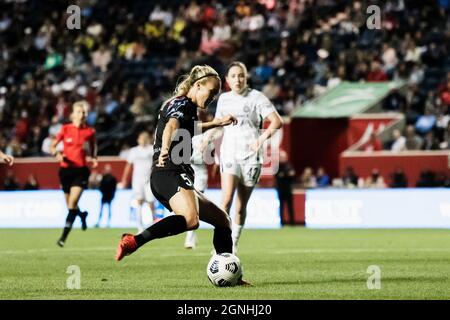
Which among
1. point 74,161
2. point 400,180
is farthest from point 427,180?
point 74,161

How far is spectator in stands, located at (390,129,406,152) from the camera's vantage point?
96.7 feet

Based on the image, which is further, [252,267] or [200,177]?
[200,177]

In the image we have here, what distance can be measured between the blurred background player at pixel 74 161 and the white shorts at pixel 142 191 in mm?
4789

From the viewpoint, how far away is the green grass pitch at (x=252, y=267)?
11109mm

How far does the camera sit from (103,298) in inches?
415

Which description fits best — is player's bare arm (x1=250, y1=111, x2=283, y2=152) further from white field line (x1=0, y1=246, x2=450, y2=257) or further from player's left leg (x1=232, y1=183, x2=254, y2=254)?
white field line (x1=0, y1=246, x2=450, y2=257)

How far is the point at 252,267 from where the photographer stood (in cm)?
1451

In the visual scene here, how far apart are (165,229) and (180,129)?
99cm

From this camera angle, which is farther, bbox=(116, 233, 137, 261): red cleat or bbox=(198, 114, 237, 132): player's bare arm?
bbox=(198, 114, 237, 132): player's bare arm

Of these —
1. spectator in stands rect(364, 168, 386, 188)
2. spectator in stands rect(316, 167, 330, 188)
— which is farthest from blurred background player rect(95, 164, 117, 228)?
spectator in stands rect(364, 168, 386, 188)

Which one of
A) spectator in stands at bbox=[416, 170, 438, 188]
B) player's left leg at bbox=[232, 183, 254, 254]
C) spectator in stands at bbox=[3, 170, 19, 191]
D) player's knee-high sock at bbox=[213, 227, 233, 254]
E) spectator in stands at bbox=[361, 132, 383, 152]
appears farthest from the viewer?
spectator in stands at bbox=[3, 170, 19, 191]

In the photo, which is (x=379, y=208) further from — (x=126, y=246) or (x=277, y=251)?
(x=126, y=246)

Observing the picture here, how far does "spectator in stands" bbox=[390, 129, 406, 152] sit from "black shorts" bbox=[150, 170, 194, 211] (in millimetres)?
18558
